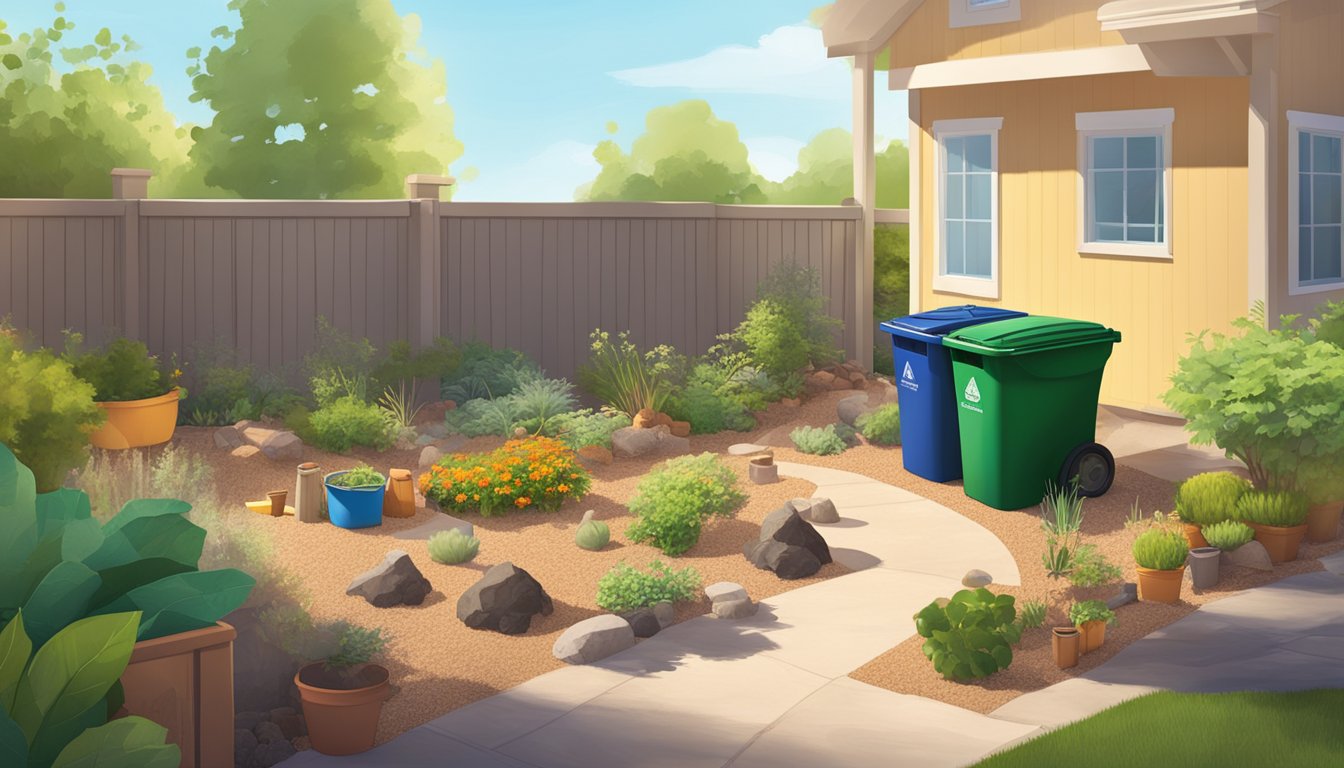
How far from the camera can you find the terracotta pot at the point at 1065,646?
23.0 ft

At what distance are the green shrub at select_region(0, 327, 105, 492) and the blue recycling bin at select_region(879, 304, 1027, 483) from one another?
5780 millimetres

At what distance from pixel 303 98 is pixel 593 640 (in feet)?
71.8

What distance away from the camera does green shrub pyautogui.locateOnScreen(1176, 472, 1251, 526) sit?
8.93 metres

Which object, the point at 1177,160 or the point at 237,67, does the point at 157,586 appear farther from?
the point at 237,67

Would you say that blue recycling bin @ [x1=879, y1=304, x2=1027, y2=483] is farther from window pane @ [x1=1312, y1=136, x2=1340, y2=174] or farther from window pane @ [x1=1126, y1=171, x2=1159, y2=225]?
window pane @ [x1=1312, y1=136, x2=1340, y2=174]

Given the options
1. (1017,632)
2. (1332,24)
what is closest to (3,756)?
(1017,632)

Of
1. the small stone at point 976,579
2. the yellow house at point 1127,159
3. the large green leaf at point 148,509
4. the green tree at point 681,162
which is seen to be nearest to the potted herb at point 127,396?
the small stone at point 976,579

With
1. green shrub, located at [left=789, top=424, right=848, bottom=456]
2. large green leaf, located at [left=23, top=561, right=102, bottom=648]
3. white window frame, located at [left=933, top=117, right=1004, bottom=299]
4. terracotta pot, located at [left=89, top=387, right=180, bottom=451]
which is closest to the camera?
large green leaf, located at [left=23, top=561, right=102, bottom=648]

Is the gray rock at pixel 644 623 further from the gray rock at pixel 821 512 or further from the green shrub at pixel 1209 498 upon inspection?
the green shrub at pixel 1209 498

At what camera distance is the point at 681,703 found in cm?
655

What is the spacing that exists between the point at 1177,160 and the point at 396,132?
60.4 feet

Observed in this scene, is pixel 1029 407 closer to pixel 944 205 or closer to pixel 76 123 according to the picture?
pixel 944 205

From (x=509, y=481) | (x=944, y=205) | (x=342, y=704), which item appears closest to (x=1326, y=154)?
(x=944, y=205)

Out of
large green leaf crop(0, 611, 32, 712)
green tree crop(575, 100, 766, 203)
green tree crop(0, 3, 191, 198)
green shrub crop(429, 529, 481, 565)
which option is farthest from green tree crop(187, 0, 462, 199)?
large green leaf crop(0, 611, 32, 712)
